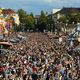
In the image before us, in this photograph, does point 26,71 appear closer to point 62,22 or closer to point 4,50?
point 4,50

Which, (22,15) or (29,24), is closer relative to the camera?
(29,24)

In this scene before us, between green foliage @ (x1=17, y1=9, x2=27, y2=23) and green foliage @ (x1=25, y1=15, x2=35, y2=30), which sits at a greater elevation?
green foliage @ (x1=17, y1=9, x2=27, y2=23)

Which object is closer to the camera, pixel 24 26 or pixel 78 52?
pixel 78 52

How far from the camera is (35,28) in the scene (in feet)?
541

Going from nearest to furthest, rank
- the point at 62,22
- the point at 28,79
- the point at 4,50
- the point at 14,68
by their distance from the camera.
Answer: the point at 28,79, the point at 14,68, the point at 4,50, the point at 62,22

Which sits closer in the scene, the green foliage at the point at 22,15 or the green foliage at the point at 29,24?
the green foliage at the point at 29,24

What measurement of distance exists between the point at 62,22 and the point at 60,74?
134200mm

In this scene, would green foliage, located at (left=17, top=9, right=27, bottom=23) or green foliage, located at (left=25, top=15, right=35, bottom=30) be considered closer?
green foliage, located at (left=25, top=15, right=35, bottom=30)

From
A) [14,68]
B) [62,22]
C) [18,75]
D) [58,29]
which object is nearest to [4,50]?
[14,68]

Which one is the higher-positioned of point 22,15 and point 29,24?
point 22,15

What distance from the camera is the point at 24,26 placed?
16675 centimetres

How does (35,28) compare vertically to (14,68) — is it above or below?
below

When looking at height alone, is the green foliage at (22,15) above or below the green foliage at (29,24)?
above

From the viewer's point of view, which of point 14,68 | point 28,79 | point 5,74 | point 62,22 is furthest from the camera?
point 62,22
